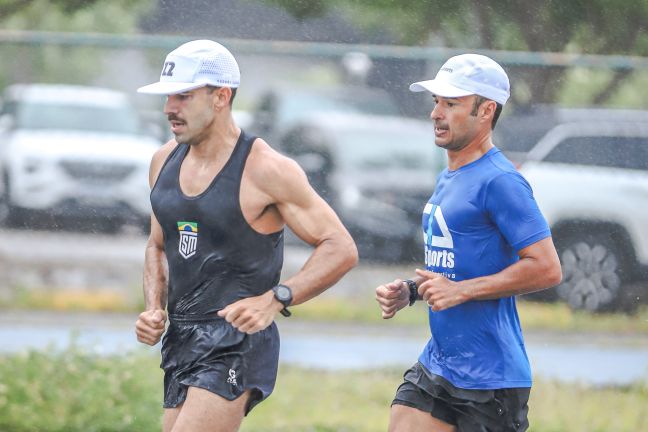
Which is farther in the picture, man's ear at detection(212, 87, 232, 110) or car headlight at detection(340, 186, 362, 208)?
car headlight at detection(340, 186, 362, 208)

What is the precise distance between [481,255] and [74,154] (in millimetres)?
4403

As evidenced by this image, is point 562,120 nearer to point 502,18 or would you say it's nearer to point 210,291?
point 502,18

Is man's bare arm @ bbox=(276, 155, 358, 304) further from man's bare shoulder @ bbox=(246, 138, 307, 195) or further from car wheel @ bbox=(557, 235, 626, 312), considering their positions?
car wheel @ bbox=(557, 235, 626, 312)

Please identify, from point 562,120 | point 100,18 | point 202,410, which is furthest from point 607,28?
point 202,410

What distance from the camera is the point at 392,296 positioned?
4.87 m

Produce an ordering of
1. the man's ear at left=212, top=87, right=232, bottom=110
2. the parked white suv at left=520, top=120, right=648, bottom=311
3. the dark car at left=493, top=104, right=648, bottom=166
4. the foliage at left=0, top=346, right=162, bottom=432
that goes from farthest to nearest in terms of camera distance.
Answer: the dark car at left=493, top=104, right=648, bottom=166, the parked white suv at left=520, top=120, right=648, bottom=311, the foliage at left=0, top=346, right=162, bottom=432, the man's ear at left=212, top=87, right=232, bottom=110

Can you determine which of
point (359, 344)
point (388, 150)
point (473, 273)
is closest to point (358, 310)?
point (359, 344)

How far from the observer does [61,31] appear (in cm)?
818

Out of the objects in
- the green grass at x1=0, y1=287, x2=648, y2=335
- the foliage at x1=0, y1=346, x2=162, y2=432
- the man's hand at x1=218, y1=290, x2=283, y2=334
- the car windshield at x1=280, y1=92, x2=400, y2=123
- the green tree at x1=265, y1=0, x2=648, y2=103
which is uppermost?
the green tree at x1=265, y1=0, x2=648, y2=103

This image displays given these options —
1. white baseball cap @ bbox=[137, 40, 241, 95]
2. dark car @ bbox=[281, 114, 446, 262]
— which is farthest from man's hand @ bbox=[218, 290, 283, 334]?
dark car @ bbox=[281, 114, 446, 262]

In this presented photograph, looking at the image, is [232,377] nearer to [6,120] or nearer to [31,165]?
[31,165]

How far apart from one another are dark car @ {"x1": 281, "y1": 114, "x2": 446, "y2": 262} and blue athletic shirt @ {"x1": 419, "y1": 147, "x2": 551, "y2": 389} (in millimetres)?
3365

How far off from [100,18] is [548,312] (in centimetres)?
338

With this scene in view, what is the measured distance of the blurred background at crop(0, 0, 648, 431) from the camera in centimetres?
793
